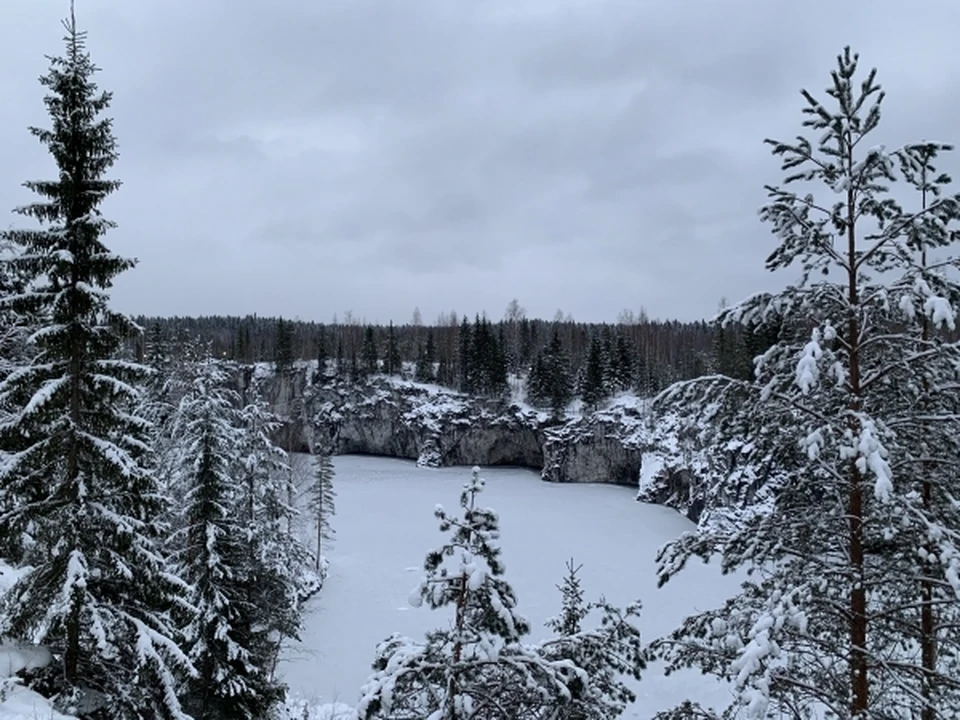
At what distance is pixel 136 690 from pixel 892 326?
36.8ft

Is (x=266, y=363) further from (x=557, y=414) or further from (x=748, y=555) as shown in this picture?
(x=748, y=555)

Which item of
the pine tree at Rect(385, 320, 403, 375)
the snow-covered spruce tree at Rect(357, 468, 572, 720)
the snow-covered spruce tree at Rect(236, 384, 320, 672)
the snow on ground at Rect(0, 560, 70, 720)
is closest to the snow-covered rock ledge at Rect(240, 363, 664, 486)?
the pine tree at Rect(385, 320, 403, 375)

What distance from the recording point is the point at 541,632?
25.9 m

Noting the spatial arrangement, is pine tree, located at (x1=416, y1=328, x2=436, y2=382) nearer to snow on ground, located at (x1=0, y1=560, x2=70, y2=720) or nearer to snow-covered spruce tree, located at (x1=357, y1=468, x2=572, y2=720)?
snow on ground, located at (x1=0, y1=560, x2=70, y2=720)

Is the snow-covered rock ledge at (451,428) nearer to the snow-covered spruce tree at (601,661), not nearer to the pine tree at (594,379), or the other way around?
the pine tree at (594,379)

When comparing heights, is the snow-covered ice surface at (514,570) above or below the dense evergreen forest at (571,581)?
below

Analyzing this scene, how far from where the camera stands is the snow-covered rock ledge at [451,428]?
6806cm

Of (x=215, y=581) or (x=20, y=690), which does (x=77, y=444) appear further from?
(x=215, y=581)

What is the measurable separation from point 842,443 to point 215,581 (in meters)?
13.1

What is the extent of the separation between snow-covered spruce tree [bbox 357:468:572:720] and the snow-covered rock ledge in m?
58.2

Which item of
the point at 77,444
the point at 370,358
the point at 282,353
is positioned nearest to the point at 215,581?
the point at 77,444

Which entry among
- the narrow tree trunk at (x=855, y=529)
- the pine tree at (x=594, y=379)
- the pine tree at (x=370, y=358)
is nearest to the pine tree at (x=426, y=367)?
the pine tree at (x=370, y=358)

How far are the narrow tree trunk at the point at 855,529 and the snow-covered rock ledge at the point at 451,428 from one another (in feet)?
189

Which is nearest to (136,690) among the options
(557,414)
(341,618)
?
(341,618)
